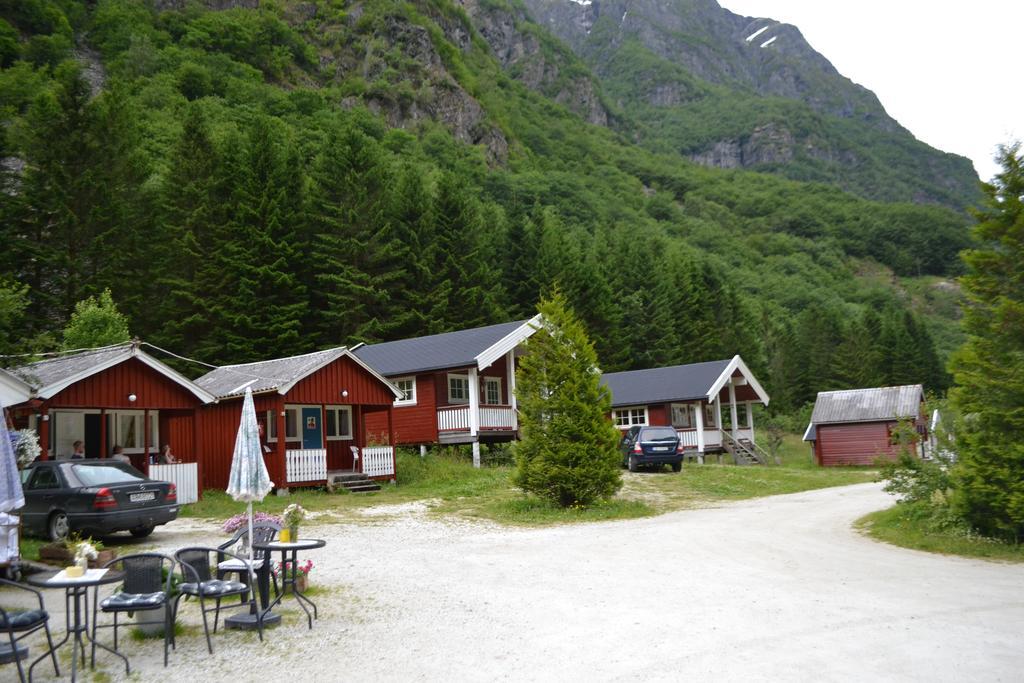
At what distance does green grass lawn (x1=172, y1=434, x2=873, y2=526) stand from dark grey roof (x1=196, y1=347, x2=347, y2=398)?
3004mm

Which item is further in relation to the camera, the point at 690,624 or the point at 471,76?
the point at 471,76

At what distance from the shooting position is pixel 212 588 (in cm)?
768

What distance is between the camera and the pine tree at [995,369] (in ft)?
39.3

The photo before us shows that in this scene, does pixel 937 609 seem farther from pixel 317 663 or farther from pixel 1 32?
pixel 1 32

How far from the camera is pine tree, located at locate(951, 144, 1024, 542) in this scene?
39.3ft

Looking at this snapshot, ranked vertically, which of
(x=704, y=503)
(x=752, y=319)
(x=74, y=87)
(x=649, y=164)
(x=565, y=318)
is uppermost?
(x=649, y=164)

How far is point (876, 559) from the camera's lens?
38.4ft

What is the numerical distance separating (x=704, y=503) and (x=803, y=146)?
195 metres

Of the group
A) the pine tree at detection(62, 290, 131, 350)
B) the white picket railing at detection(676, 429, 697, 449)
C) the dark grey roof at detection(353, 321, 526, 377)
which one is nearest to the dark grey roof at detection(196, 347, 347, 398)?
the pine tree at detection(62, 290, 131, 350)

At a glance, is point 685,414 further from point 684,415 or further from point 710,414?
point 710,414

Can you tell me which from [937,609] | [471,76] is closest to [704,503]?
[937,609]

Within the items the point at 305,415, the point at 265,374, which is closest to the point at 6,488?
the point at 265,374

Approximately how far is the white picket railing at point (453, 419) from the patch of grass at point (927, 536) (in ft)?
49.3

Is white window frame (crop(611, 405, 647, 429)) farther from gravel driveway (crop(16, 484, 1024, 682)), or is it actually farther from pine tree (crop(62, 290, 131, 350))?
gravel driveway (crop(16, 484, 1024, 682))
